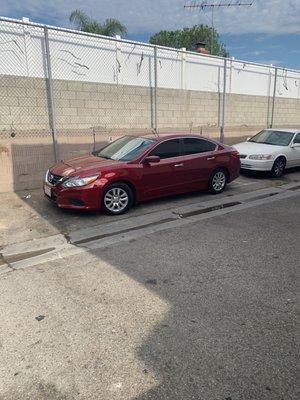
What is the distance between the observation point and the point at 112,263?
16.1 feet

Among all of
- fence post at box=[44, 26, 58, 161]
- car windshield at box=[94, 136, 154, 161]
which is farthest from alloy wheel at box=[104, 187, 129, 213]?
fence post at box=[44, 26, 58, 161]

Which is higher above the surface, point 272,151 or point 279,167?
point 272,151

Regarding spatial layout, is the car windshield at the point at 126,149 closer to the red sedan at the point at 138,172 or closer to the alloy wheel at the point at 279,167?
the red sedan at the point at 138,172

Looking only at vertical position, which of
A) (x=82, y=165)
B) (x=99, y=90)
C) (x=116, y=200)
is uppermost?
(x=99, y=90)

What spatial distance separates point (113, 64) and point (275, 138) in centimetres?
547

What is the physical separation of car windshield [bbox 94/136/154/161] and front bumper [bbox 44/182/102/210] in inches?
39.3

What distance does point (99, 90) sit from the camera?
1023 centimetres

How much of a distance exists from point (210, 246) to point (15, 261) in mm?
2795

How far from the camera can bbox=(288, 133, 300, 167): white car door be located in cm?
1126

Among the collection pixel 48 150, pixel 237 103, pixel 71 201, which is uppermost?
pixel 237 103

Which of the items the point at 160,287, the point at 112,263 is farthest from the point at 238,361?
the point at 112,263

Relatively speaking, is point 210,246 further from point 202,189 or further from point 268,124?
point 268,124

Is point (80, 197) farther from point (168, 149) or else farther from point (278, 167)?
point (278, 167)

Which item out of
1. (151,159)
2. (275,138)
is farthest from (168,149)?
(275,138)
